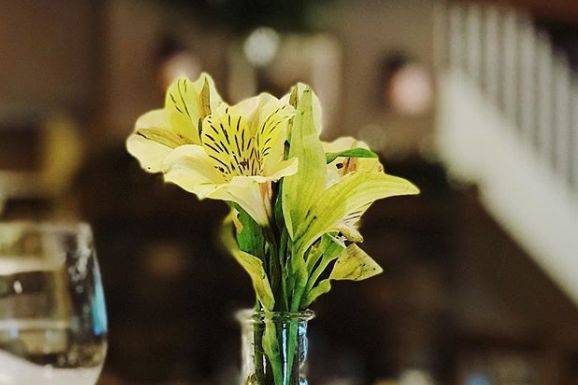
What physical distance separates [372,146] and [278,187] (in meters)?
3.88

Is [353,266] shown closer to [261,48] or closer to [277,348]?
[277,348]

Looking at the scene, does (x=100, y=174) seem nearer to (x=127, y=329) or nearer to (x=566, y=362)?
(x=127, y=329)

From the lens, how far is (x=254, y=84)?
493 centimetres

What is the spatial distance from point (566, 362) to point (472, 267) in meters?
1.45

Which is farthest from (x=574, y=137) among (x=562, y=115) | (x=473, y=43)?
(x=473, y=43)

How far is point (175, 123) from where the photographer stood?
0.80 metres

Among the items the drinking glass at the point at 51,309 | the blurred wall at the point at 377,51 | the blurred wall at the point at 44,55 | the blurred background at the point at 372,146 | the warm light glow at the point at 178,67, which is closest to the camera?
the drinking glass at the point at 51,309

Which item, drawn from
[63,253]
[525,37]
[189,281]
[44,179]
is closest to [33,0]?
[44,179]

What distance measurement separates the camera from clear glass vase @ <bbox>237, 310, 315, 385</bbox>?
0.75 m

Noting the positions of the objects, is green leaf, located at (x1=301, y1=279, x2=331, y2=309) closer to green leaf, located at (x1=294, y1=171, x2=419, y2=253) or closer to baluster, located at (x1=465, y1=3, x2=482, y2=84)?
green leaf, located at (x1=294, y1=171, x2=419, y2=253)

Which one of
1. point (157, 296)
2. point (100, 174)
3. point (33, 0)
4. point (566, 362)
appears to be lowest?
point (566, 362)

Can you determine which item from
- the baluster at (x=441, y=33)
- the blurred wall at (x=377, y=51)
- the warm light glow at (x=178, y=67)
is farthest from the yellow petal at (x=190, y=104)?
the baluster at (x=441, y=33)

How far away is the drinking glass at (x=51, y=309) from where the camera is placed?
0.87m

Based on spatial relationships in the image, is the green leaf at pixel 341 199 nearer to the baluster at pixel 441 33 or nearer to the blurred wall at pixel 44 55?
the blurred wall at pixel 44 55
